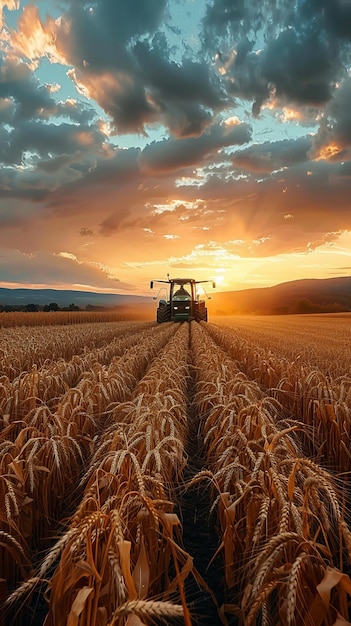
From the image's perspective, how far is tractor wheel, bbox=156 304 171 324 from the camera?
1321 inches

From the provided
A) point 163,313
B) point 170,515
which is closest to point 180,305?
point 163,313

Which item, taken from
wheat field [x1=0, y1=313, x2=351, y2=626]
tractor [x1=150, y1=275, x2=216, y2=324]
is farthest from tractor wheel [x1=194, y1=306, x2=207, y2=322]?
wheat field [x1=0, y1=313, x2=351, y2=626]

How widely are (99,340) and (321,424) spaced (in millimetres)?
12978

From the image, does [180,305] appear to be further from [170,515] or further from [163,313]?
[170,515]

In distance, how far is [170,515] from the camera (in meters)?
2.01

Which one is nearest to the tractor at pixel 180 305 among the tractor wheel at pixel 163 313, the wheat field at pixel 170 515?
the tractor wheel at pixel 163 313

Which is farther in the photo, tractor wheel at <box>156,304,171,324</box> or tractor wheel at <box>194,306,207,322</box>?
tractor wheel at <box>194,306,207,322</box>

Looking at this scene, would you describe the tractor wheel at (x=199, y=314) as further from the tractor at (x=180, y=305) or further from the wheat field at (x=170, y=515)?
the wheat field at (x=170, y=515)

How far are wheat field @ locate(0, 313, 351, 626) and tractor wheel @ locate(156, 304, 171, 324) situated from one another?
1066 inches

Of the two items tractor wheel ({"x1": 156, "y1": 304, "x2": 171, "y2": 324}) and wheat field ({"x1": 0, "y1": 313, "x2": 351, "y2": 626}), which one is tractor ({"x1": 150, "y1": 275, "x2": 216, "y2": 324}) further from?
wheat field ({"x1": 0, "y1": 313, "x2": 351, "y2": 626})

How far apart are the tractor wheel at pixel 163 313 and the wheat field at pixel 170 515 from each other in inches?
1066

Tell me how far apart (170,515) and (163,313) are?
3173cm

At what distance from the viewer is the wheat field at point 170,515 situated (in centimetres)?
161

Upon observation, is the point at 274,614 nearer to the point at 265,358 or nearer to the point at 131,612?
the point at 131,612
